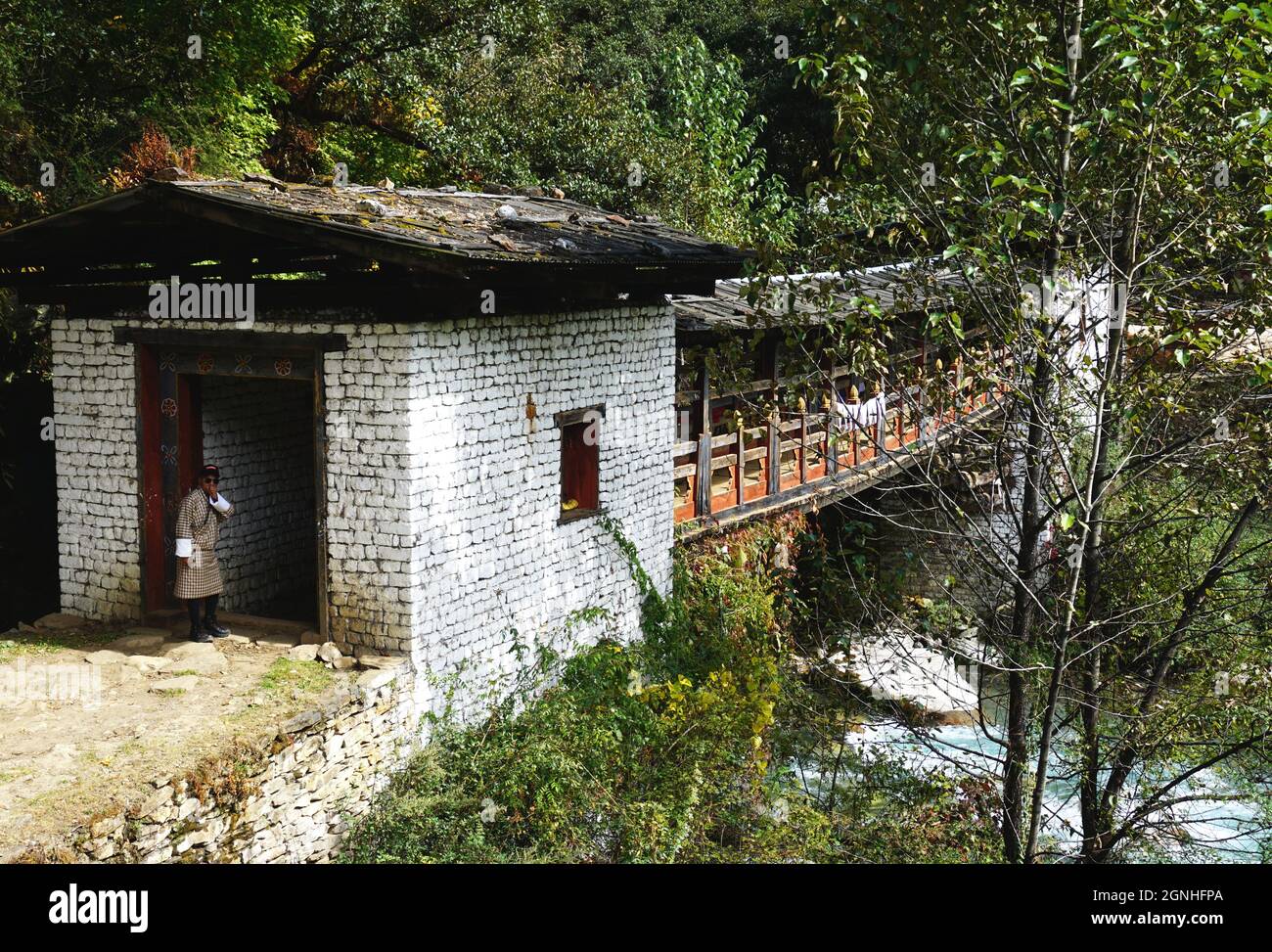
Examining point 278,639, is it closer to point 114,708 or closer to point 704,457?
point 114,708

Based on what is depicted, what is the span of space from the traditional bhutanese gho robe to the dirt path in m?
0.45

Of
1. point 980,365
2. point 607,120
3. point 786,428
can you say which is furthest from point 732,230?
point 980,365

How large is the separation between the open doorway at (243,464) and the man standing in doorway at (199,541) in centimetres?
68

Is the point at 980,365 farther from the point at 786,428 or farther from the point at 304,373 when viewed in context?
the point at 786,428

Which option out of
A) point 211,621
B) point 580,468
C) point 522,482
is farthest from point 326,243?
point 580,468

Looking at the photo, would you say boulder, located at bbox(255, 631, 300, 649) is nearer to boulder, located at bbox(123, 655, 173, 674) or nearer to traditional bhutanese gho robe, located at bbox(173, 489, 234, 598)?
traditional bhutanese gho robe, located at bbox(173, 489, 234, 598)

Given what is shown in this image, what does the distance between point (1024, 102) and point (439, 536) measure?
5.16m

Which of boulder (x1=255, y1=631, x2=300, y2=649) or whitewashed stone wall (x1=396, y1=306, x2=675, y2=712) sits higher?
whitewashed stone wall (x1=396, y1=306, x2=675, y2=712)

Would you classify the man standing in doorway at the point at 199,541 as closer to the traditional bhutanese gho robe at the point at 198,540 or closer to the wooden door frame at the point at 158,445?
the traditional bhutanese gho robe at the point at 198,540

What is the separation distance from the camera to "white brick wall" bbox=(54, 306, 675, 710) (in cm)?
931

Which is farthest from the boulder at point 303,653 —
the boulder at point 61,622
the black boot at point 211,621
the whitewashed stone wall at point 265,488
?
the boulder at point 61,622

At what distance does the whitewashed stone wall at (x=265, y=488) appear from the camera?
11.0m

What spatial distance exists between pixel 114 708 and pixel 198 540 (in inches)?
61.0

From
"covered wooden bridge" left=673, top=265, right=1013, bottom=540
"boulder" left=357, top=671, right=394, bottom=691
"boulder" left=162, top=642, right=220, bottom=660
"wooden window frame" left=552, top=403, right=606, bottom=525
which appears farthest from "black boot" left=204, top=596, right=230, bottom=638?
"covered wooden bridge" left=673, top=265, right=1013, bottom=540
